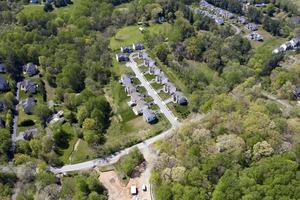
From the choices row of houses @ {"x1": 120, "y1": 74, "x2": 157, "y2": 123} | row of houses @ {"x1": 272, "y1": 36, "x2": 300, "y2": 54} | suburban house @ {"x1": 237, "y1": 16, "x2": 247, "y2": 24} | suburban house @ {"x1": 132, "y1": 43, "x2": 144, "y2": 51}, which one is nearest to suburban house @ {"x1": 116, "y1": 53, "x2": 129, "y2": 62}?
suburban house @ {"x1": 132, "y1": 43, "x2": 144, "y2": 51}

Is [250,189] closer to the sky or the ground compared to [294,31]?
closer to the sky

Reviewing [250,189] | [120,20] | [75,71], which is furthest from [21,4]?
[250,189]

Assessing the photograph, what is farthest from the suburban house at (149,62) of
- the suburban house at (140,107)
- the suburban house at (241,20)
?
the suburban house at (241,20)

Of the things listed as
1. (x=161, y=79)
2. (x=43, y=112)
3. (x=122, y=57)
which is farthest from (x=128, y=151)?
(x=122, y=57)

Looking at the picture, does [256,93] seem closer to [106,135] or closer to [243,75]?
[243,75]

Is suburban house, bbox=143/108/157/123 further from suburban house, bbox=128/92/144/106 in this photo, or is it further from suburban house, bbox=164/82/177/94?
suburban house, bbox=164/82/177/94

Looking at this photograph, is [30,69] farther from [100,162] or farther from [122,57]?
[100,162]
